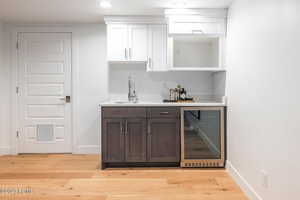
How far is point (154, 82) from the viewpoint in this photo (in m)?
3.91

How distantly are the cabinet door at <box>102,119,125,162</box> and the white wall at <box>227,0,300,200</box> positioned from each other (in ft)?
4.60

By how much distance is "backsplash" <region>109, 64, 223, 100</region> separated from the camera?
12.8 feet

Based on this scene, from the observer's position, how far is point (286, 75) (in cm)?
169

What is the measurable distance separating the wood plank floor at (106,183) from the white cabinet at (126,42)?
1582 mm

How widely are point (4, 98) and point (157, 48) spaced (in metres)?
2.60

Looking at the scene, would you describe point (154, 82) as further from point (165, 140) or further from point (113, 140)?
point (113, 140)

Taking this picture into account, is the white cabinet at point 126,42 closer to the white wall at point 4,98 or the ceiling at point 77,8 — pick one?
the ceiling at point 77,8

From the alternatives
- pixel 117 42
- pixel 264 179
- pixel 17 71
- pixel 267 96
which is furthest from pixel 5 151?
pixel 267 96

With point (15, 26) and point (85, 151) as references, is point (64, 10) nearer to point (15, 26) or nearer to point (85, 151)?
point (15, 26)

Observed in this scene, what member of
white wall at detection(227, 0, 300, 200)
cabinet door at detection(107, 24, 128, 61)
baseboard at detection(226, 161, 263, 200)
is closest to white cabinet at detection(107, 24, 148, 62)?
cabinet door at detection(107, 24, 128, 61)

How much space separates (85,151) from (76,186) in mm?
1377

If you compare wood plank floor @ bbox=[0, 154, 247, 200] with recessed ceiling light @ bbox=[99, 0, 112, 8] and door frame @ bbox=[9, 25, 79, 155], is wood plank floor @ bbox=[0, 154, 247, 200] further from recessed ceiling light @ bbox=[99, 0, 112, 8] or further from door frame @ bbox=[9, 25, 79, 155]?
recessed ceiling light @ bbox=[99, 0, 112, 8]

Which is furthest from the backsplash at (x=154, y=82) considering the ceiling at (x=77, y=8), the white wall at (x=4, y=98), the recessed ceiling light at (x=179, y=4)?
the white wall at (x=4, y=98)

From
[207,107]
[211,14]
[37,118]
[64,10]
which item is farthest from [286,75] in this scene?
[37,118]
